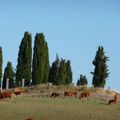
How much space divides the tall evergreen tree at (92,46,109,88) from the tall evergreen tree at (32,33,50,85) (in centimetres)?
752

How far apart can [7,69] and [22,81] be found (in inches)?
498

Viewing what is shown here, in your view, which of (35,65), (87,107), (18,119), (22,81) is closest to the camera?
(18,119)

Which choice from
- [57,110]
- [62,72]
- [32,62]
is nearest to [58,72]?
[62,72]

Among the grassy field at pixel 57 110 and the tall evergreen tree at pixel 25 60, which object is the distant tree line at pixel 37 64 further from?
the grassy field at pixel 57 110

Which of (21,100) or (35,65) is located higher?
(35,65)

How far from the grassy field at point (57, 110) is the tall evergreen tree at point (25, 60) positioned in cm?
3583

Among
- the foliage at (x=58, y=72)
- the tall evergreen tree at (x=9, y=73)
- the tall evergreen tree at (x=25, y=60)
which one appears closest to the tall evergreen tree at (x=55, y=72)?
the foliage at (x=58, y=72)

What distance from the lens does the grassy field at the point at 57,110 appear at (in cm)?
4250

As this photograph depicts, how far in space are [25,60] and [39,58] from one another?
7.30 ft

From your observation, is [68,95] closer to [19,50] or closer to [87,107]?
[87,107]

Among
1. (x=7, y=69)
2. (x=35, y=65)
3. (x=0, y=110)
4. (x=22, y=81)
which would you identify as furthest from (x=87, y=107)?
(x=7, y=69)

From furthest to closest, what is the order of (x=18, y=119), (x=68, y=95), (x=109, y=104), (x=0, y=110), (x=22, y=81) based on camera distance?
(x=22, y=81) → (x=68, y=95) → (x=109, y=104) → (x=0, y=110) → (x=18, y=119)

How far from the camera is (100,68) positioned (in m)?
89.0

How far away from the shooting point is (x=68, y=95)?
56.2 m
